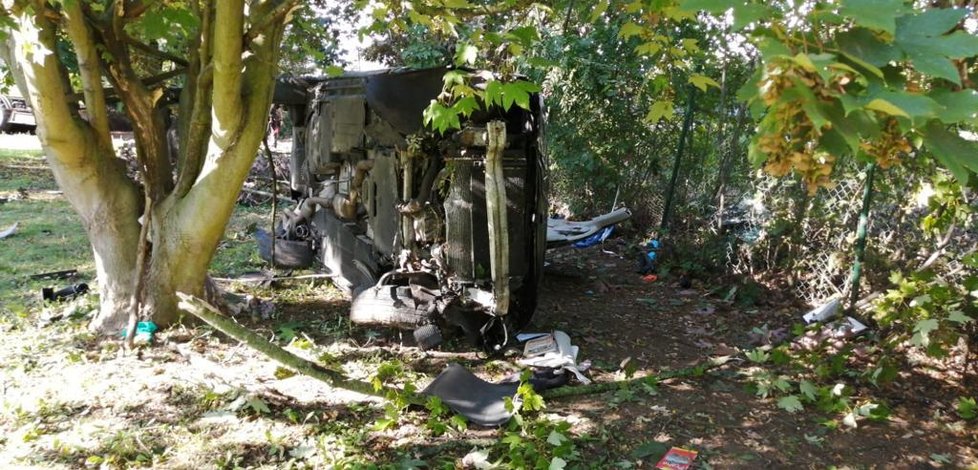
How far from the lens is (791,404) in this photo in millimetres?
3799

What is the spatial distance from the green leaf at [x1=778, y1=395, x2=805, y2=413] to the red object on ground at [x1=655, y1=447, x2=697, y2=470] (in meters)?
0.91

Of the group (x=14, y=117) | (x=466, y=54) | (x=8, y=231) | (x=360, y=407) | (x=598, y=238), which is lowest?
(x=360, y=407)

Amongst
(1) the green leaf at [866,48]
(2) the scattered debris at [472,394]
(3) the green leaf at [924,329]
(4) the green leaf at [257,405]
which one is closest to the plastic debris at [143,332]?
(4) the green leaf at [257,405]

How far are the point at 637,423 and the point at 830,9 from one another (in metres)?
2.80

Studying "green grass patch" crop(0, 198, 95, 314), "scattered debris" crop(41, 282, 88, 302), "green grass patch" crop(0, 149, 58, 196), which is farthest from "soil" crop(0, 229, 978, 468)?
"green grass patch" crop(0, 149, 58, 196)

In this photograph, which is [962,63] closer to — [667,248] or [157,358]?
[157,358]

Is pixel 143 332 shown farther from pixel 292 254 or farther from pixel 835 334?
pixel 835 334

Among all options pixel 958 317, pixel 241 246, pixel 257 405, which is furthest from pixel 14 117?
pixel 958 317

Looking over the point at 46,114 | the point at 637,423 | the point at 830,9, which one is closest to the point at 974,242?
the point at 637,423

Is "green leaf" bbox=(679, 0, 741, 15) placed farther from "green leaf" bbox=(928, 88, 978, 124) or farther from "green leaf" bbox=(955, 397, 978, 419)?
"green leaf" bbox=(955, 397, 978, 419)

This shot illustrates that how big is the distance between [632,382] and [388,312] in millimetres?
1794

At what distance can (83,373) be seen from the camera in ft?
12.8

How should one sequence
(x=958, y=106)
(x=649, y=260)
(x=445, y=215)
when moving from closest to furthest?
1. (x=958, y=106)
2. (x=445, y=215)
3. (x=649, y=260)

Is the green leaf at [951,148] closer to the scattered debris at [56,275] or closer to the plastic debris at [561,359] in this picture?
the plastic debris at [561,359]
